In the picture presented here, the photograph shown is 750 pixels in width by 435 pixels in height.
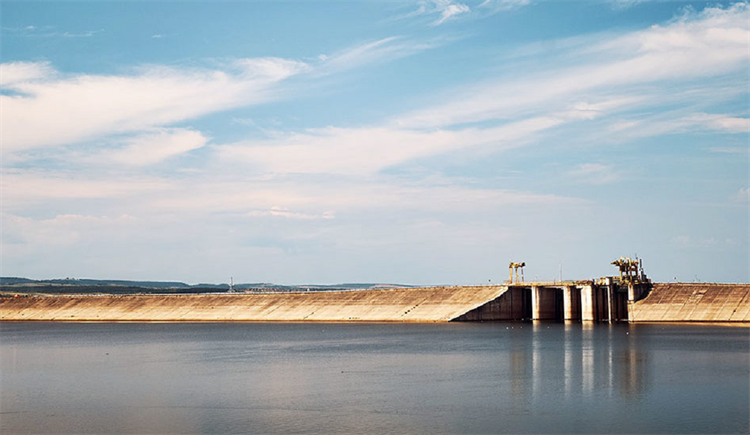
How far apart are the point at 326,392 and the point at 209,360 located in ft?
90.9

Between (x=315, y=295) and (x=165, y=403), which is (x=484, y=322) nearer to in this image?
(x=315, y=295)

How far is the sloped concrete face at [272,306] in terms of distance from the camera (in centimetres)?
13262

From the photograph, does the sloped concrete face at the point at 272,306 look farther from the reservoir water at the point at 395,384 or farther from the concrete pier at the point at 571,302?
the reservoir water at the point at 395,384

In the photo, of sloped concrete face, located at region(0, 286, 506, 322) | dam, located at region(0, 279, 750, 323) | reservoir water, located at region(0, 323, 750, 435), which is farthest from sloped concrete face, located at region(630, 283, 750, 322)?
sloped concrete face, located at region(0, 286, 506, 322)

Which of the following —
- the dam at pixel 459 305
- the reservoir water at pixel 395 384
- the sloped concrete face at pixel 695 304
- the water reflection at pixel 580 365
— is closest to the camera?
the reservoir water at pixel 395 384

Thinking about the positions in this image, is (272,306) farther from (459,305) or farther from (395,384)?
(395,384)

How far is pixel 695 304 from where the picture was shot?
113562mm

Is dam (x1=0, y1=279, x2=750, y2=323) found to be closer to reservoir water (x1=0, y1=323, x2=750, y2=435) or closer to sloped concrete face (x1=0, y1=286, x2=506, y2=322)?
sloped concrete face (x1=0, y1=286, x2=506, y2=322)

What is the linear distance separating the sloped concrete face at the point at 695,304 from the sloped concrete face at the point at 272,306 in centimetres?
2229

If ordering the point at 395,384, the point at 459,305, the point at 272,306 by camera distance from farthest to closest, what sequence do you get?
the point at 272,306 < the point at 459,305 < the point at 395,384

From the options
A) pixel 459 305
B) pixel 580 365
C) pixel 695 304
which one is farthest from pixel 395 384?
pixel 459 305

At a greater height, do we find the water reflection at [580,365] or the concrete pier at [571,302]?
the concrete pier at [571,302]

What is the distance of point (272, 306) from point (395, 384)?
98.2 m

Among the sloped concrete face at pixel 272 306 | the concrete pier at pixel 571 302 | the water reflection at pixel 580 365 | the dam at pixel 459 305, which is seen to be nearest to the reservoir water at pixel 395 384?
the water reflection at pixel 580 365
